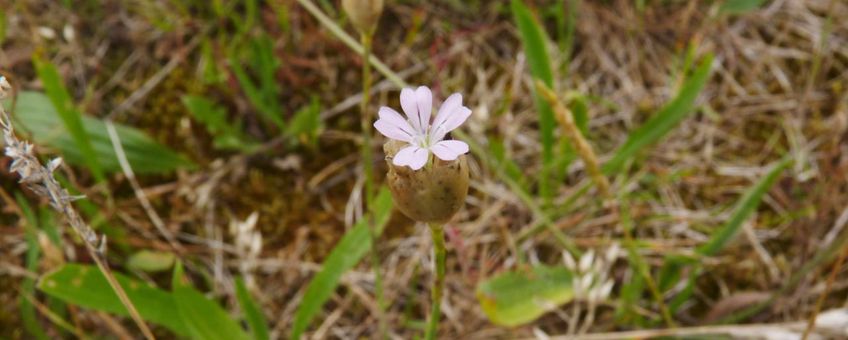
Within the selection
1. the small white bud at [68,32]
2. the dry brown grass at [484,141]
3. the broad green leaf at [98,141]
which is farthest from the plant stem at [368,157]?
the small white bud at [68,32]

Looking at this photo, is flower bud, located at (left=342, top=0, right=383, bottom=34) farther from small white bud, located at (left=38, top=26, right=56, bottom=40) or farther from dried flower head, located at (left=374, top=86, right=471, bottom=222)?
small white bud, located at (left=38, top=26, right=56, bottom=40)

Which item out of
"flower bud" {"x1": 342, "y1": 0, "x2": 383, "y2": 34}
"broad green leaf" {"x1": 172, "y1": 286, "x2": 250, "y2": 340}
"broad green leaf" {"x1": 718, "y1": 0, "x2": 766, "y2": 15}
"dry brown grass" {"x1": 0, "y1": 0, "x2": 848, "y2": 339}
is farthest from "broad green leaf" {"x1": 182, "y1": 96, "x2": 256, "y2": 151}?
"broad green leaf" {"x1": 718, "y1": 0, "x2": 766, "y2": 15}

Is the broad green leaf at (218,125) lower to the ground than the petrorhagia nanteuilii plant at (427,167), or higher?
higher

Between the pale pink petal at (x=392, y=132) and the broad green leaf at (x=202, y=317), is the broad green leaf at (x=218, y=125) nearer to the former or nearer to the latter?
the broad green leaf at (x=202, y=317)

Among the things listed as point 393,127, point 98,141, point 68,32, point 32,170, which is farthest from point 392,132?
point 68,32

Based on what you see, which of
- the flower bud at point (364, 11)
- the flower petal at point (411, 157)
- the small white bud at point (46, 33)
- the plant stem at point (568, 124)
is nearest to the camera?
the flower petal at point (411, 157)
